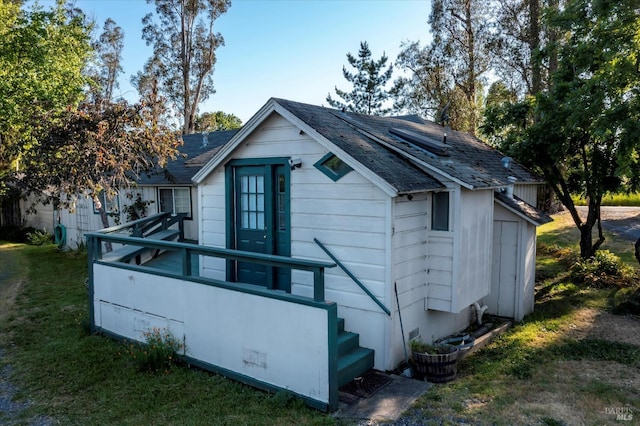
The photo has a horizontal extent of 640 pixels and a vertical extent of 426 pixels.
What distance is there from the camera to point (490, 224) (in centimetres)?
773

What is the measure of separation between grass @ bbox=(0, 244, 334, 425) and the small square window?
10.5ft

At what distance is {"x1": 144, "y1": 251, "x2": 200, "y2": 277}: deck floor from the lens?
1016cm

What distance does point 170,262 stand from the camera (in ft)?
35.3

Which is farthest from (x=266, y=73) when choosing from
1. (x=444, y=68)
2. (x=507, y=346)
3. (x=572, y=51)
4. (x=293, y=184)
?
(x=507, y=346)

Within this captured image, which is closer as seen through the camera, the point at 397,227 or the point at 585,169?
the point at 397,227

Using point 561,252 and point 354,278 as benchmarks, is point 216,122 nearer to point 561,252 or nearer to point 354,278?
point 561,252

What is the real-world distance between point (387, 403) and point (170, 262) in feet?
23.4

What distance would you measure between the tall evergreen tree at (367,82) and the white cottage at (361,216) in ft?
81.8

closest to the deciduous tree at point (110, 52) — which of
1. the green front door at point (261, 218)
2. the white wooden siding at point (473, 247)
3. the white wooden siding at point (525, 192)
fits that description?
the green front door at point (261, 218)

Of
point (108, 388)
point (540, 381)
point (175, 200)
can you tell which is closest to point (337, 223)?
point (540, 381)

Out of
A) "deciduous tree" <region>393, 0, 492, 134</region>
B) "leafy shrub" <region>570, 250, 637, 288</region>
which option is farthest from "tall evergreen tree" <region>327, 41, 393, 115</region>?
"leafy shrub" <region>570, 250, 637, 288</region>

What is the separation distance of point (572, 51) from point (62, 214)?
63.7ft

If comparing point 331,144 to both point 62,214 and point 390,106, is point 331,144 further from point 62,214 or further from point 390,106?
point 390,106

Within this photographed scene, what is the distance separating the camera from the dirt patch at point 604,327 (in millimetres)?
7816
